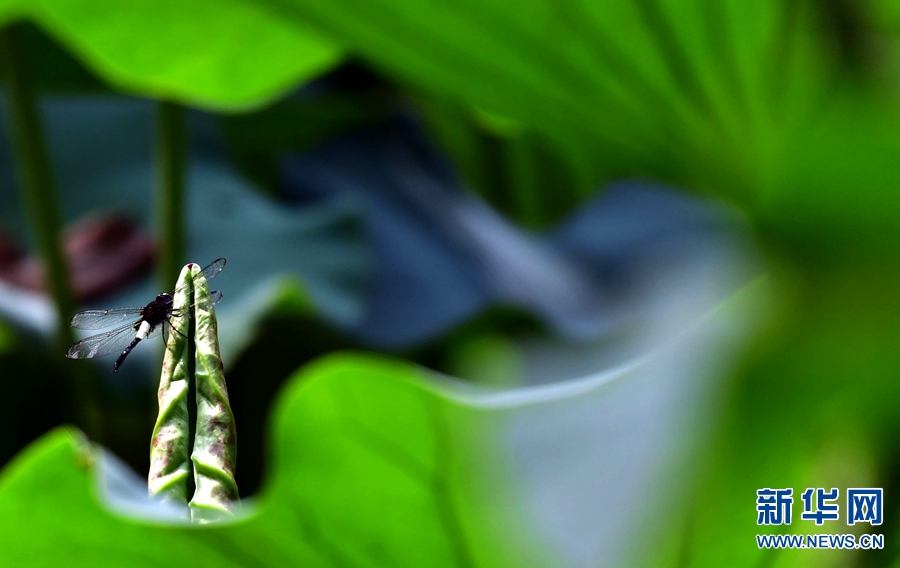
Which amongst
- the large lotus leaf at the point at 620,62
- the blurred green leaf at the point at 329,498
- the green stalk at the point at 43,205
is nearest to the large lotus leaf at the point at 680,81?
the large lotus leaf at the point at 620,62

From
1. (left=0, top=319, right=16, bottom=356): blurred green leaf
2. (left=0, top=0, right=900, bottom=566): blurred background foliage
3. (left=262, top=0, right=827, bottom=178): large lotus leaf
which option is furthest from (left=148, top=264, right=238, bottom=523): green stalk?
(left=0, top=319, right=16, bottom=356): blurred green leaf

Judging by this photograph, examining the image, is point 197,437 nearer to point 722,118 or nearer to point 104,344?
point 104,344

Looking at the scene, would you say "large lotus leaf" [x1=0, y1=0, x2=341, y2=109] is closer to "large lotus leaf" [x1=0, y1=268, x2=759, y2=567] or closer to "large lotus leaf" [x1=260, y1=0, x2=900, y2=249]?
"large lotus leaf" [x1=260, y1=0, x2=900, y2=249]

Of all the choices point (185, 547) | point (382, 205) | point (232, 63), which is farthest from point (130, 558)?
point (382, 205)

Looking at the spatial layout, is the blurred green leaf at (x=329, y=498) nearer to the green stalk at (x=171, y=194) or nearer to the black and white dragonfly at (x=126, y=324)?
the black and white dragonfly at (x=126, y=324)

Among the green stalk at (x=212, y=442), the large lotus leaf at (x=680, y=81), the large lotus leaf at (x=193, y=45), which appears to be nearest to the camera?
the green stalk at (x=212, y=442)

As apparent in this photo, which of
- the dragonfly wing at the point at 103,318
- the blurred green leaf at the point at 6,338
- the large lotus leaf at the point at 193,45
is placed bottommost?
the dragonfly wing at the point at 103,318

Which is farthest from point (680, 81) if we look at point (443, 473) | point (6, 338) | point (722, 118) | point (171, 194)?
point (6, 338)
